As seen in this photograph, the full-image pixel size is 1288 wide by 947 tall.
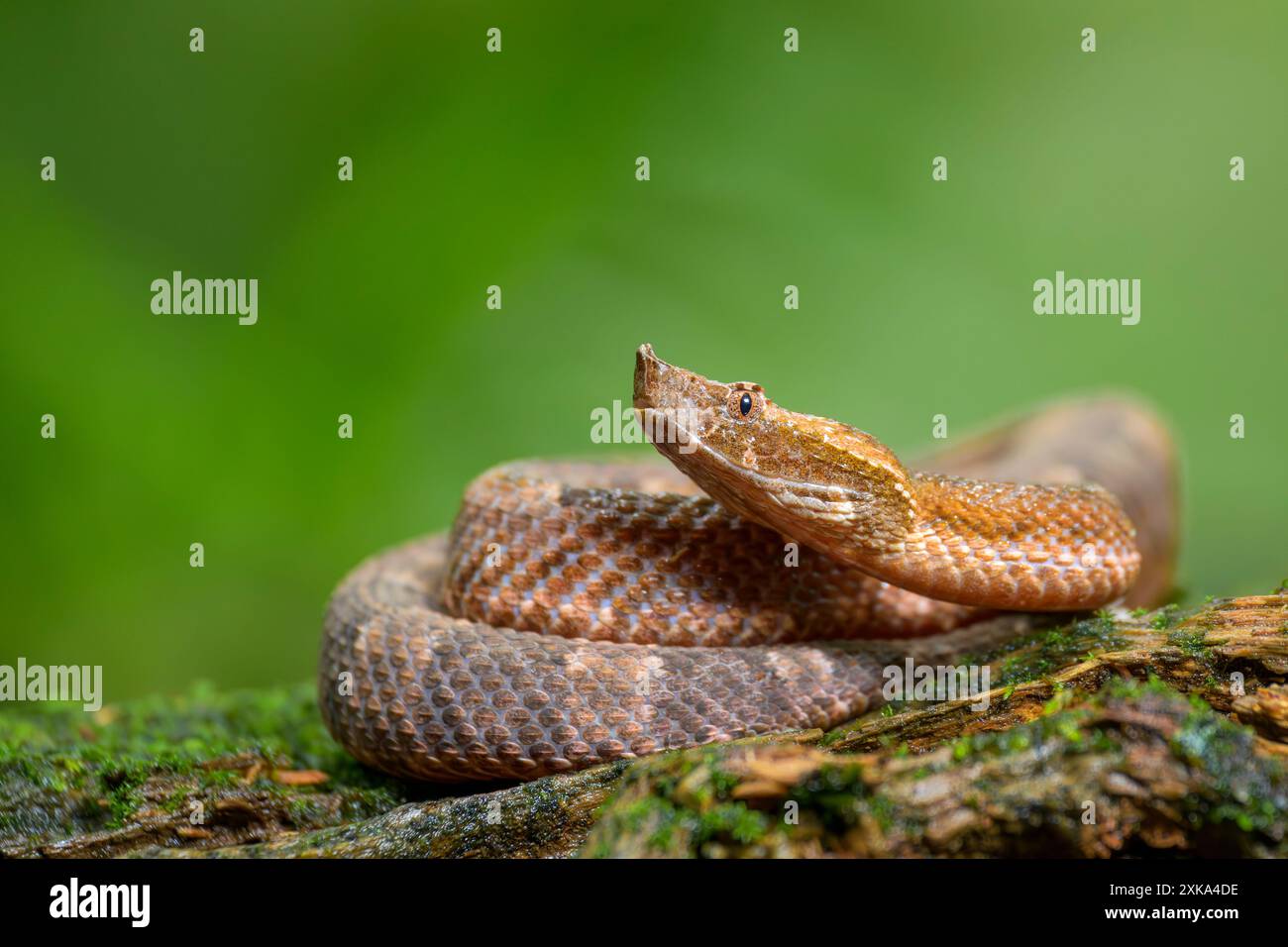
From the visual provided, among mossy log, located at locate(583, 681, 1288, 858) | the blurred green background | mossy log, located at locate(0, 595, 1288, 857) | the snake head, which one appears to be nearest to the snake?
the snake head

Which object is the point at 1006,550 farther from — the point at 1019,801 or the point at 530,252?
the point at 530,252

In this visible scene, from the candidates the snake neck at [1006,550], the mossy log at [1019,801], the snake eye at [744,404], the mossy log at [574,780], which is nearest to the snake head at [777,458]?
the snake eye at [744,404]

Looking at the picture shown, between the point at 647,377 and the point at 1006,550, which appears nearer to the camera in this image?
the point at 647,377

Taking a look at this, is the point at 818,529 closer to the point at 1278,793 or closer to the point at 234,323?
the point at 1278,793

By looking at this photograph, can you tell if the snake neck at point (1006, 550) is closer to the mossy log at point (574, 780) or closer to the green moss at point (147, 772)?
the mossy log at point (574, 780)

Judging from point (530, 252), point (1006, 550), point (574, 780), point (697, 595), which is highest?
point (530, 252)

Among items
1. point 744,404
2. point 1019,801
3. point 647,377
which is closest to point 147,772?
point 647,377

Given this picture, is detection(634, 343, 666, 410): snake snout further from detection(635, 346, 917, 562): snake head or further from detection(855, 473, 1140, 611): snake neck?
detection(855, 473, 1140, 611): snake neck
